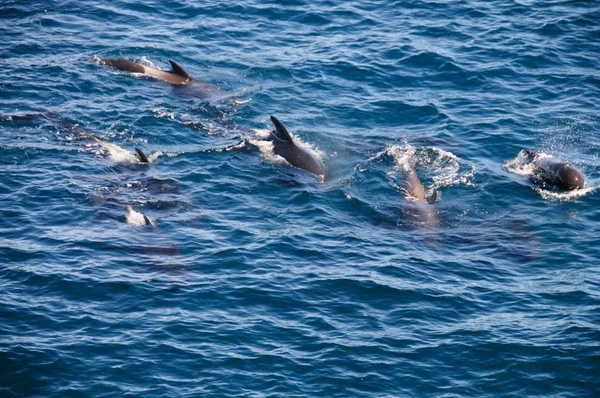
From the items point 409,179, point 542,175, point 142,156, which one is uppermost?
point 542,175

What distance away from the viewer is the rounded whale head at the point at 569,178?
2419cm

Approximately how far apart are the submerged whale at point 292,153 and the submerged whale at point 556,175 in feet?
22.6

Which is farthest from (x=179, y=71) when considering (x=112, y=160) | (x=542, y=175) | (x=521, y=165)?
(x=542, y=175)

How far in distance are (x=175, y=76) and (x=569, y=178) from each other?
14.9 metres

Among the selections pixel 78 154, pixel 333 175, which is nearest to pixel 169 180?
pixel 78 154

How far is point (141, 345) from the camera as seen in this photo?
17.0 meters

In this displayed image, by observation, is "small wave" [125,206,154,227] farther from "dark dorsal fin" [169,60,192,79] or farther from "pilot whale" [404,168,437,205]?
"dark dorsal fin" [169,60,192,79]

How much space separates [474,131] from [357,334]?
12.4 metres

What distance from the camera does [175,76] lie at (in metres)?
30.0

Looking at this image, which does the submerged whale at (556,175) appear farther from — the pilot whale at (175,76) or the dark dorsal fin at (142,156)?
the dark dorsal fin at (142,156)

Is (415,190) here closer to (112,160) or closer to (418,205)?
(418,205)

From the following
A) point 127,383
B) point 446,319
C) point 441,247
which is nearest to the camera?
point 127,383

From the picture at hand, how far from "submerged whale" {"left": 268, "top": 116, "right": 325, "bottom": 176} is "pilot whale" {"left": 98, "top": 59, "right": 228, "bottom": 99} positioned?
15.8ft

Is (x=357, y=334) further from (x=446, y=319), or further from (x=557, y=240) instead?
(x=557, y=240)
